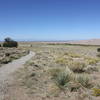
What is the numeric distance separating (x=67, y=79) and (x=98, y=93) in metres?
2.06

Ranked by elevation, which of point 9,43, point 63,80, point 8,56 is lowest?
point 8,56

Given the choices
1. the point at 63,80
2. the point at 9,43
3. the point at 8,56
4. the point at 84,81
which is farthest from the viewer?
the point at 9,43

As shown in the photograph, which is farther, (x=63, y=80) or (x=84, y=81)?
(x=63, y=80)

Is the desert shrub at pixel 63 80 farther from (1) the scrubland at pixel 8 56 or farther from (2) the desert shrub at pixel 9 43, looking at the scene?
(2) the desert shrub at pixel 9 43

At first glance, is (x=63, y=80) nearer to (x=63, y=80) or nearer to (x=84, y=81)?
(x=63, y=80)

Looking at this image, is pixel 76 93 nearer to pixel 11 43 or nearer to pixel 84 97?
pixel 84 97

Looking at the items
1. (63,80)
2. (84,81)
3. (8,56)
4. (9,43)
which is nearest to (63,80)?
(63,80)

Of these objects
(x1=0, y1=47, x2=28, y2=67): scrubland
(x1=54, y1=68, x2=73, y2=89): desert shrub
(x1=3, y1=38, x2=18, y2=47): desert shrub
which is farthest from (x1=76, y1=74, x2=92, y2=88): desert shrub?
(x1=3, y1=38, x2=18, y2=47): desert shrub

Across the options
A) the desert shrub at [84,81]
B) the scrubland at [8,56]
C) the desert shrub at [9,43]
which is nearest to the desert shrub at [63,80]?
the desert shrub at [84,81]

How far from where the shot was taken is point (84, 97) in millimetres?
5621

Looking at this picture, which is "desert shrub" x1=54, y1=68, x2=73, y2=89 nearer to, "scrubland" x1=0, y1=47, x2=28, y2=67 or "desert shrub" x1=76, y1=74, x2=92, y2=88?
"desert shrub" x1=76, y1=74, x2=92, y2=88

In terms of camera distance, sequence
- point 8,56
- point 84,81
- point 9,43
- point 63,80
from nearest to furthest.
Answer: point 84,81 < point 63,80 < point 8,56 < point 9,43

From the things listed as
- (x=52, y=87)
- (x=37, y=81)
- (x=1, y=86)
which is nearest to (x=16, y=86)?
(x=1, y=86)

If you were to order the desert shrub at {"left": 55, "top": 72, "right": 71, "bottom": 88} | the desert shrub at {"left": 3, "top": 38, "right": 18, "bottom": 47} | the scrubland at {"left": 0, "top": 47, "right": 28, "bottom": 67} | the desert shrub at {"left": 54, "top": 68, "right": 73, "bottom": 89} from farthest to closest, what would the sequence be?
1. the desert shrub at {"left": 3, "top": 38, "right": 18, "bottom": 47}
2. the scrubland at {"left": 0, "top": 47, "right": 28, "bottom": 67}
3. the desert shrub at {"left": 55, "top": 72, "right": 71, "bottom": 88}
4. the desert shrub at {"left": 54, "top": 68, "right": 73, "bottom": 89}
